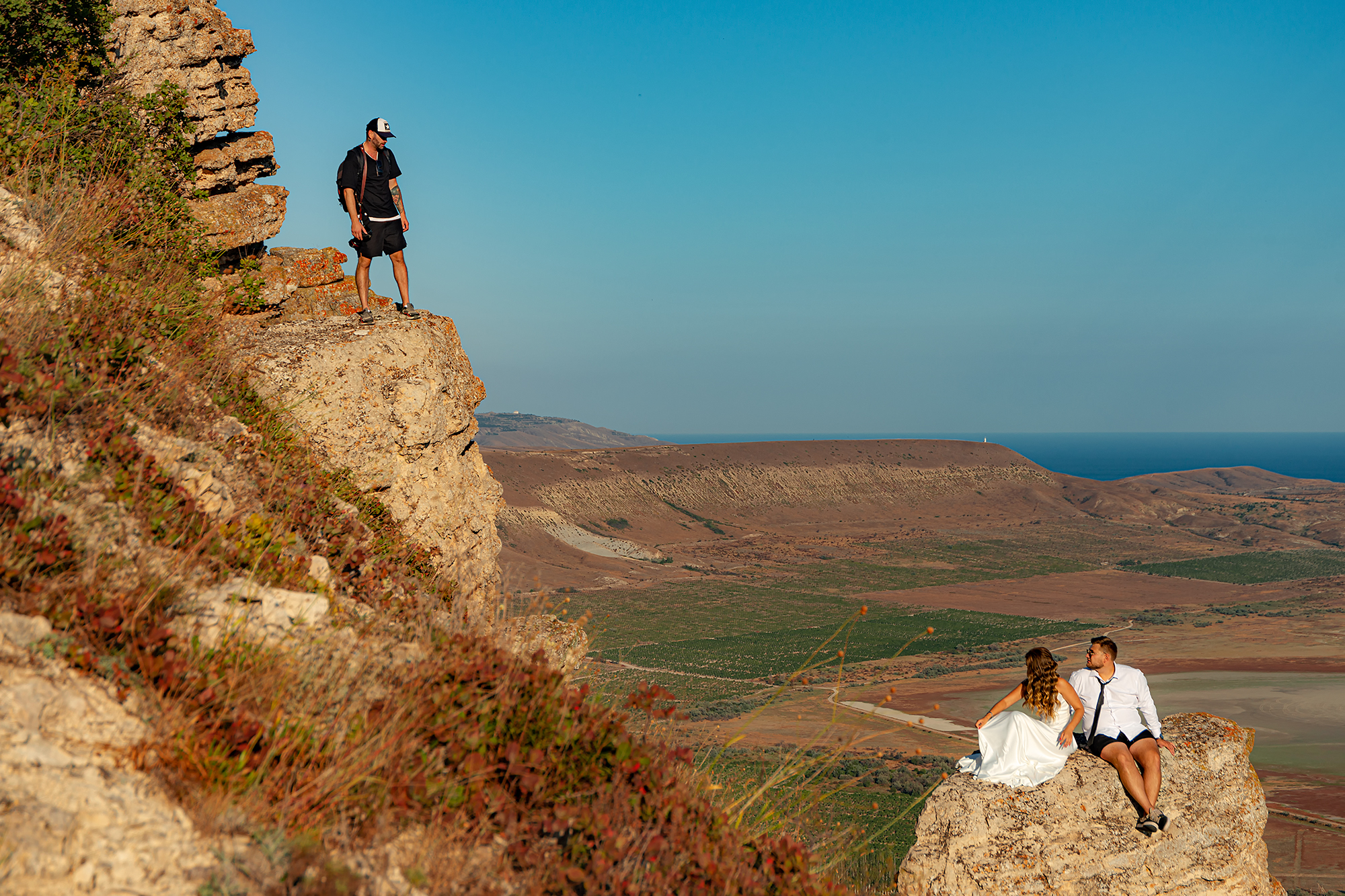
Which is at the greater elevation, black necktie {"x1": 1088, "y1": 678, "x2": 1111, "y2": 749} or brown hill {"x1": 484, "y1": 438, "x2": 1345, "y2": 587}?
black necktie {"x1": 1088, "y1": 678, "x2": 1111, "y2": 749}

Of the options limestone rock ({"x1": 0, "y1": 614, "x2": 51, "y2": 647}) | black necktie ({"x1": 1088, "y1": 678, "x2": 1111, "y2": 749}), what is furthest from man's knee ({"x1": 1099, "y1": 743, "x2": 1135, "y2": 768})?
limestone rock ({"x1": 0, "y1": 614, "x2": 51, "y2": 647})

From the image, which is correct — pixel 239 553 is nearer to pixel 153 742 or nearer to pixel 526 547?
pixel 153 742

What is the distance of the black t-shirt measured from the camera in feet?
26.8

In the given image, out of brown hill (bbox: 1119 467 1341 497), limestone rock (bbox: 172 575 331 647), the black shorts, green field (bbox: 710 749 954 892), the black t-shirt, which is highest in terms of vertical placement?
the black t-shirt

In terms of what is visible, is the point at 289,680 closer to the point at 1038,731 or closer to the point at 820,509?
the point at 1038,731

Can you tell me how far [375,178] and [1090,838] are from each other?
8.90 m

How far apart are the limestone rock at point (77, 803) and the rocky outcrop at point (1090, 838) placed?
6010 millimetres

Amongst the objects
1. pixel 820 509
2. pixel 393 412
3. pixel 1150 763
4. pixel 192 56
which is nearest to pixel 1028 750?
pixel 1150 763

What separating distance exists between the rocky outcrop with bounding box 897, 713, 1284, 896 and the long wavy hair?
0.60 m

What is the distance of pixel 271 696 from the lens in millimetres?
3100

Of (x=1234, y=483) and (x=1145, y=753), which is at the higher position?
(x=1145, y=753)

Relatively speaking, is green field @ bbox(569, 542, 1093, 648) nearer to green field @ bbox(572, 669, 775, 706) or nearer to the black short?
green field @ bbox(572, 669, 775, 706)

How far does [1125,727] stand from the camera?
6.73 metres

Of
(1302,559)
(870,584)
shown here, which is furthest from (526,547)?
(1302,559)
